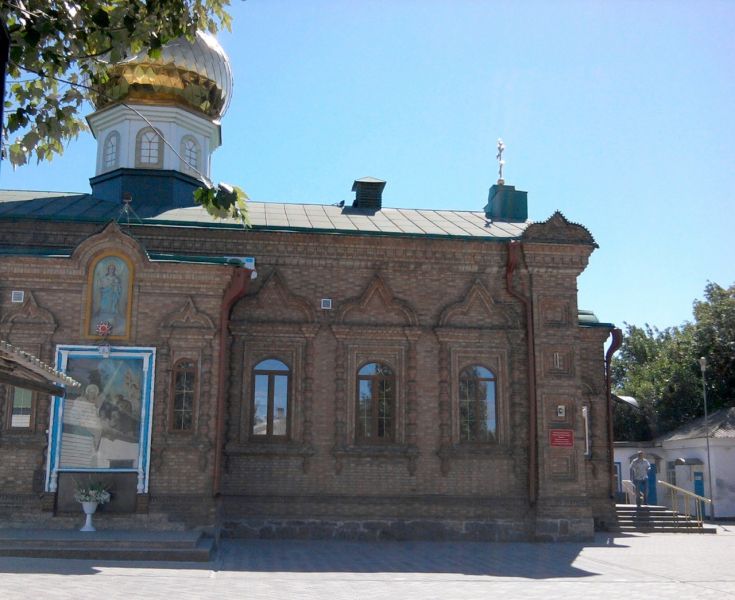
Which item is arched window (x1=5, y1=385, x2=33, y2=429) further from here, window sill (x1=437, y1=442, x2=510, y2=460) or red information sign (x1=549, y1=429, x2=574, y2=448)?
red information sign (x1=549, y1=429, x2=574, y2=448)

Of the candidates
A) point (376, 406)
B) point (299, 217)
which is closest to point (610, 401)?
point (376, 406)

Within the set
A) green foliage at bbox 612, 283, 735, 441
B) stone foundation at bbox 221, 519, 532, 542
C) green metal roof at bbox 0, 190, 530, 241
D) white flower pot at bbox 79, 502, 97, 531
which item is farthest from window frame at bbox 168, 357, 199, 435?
green foliage at bbox 612, 283, 735, 441

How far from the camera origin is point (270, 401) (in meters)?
14.5

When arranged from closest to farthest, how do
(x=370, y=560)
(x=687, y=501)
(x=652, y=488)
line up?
(x=370, y=560) → (x=687, y=501) → (x=652, y=488)

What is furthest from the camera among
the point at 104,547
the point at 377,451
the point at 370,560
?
the point at 377,451

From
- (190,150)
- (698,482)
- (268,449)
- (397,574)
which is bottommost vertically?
(397,574)

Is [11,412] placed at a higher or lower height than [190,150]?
lower

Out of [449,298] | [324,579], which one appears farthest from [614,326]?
[324,579]

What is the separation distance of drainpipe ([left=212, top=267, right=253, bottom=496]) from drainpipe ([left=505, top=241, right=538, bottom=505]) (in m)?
4.65

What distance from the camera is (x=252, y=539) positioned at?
13.8 m

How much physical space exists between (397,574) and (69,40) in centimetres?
729

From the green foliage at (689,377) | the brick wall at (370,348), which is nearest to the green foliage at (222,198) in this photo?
the brick wall at (370,348)

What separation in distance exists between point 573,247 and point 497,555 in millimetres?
5614

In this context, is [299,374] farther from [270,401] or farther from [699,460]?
[699,460]
